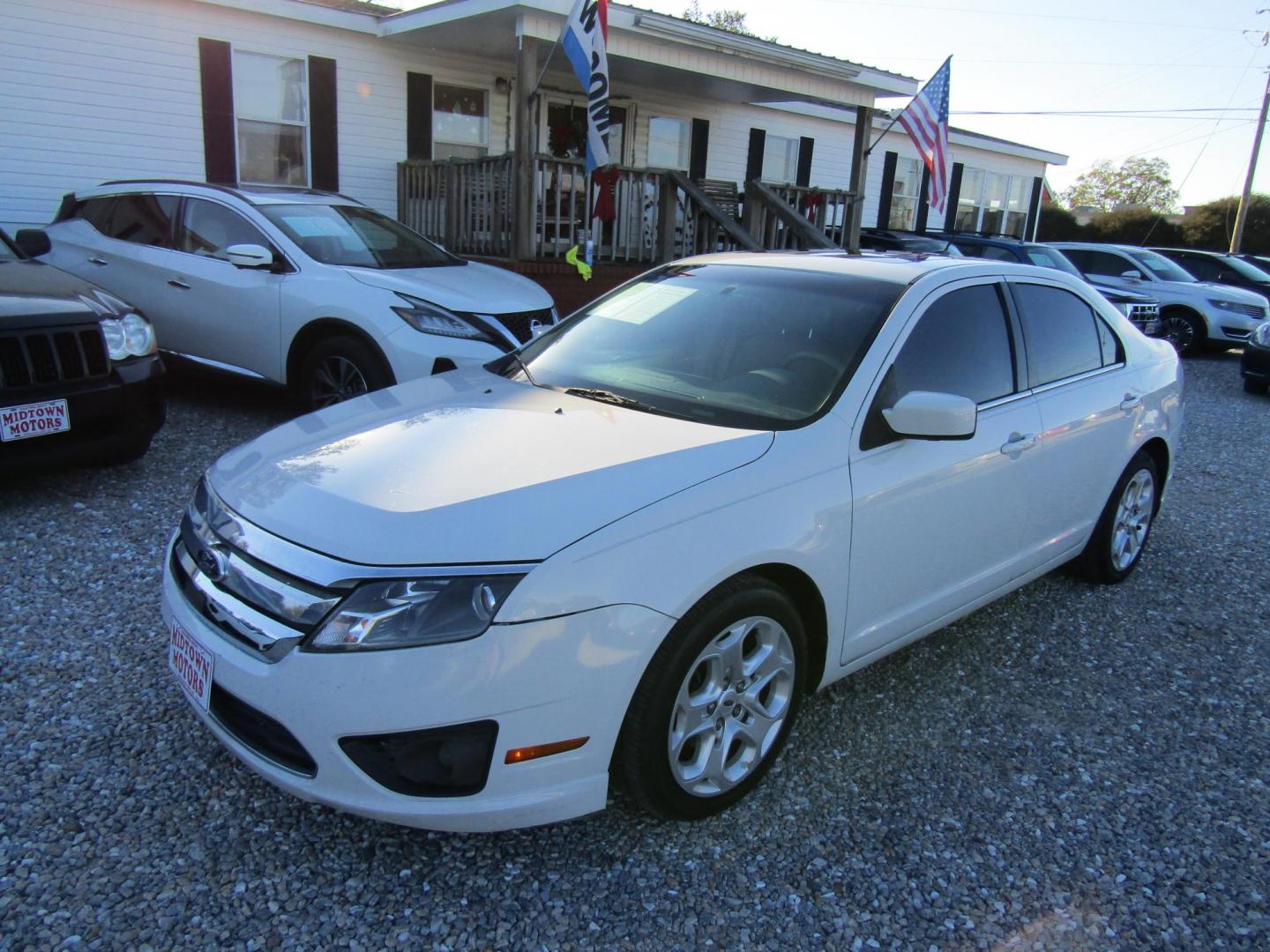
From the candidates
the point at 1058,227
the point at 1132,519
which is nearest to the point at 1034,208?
the point at 1058,227

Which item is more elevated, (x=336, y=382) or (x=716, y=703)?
(x=336, y=382)

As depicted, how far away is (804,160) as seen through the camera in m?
16.9

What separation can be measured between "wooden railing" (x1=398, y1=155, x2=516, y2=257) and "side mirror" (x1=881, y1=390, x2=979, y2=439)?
23.8 ft

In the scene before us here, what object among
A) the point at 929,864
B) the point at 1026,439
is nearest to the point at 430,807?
the point at 929,864

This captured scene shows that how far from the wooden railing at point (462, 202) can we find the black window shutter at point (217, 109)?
1.93m

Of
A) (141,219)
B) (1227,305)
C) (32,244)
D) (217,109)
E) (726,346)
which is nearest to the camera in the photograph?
(726,346)

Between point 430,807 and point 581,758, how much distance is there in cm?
37

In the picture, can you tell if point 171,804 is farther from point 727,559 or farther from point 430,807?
point 727,559

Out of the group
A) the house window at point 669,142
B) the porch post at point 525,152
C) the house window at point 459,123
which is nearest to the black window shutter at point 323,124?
the house window at point 459,123

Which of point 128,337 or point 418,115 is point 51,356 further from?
point 418,115

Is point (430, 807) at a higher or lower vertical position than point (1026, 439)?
lower

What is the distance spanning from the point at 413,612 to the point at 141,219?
20.3ft

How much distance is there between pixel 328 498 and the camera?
2.42 m

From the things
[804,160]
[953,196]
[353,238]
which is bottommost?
[353,238]
